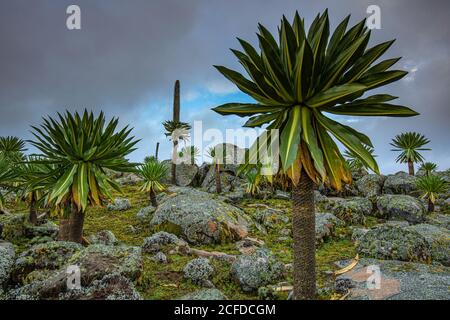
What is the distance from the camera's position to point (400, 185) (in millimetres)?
20531

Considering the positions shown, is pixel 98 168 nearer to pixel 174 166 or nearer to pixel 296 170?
pixel 296 170

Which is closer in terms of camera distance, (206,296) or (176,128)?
(206,296)

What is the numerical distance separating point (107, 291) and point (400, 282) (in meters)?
5.53

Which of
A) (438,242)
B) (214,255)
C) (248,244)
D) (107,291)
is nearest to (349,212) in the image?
(438,242)

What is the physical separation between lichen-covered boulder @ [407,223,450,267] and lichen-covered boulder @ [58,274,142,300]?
26.3 ft

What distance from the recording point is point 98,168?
298 inches

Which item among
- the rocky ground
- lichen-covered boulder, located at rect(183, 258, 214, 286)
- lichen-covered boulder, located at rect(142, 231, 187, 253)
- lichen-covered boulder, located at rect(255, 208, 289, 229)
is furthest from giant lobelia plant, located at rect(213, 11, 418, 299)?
lichen-covered boulder, located at rect(255, 208, 289, 229)

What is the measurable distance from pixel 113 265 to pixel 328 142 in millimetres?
4669

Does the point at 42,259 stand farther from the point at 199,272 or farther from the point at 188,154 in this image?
the point at 188,154

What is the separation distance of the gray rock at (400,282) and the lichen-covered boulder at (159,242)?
479 cm

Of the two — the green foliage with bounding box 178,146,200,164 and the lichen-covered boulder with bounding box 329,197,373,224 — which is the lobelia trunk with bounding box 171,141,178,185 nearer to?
the green foliage with bounding box 178,146,200,164

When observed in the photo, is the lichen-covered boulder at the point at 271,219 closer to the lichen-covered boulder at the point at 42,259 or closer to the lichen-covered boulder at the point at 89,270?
the lichen-covered boulder at the point at 89,270

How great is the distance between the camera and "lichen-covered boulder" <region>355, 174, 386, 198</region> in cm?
1980

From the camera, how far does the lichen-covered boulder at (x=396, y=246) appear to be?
7.54 meters
